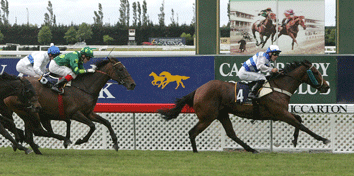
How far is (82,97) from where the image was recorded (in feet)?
23.9

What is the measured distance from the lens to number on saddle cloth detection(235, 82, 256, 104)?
24.1 ft

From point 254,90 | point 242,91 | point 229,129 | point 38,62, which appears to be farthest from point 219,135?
point 38,62

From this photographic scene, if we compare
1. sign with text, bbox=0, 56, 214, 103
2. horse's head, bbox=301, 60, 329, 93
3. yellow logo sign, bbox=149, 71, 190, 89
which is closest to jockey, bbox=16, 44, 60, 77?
sign with text, bbox=0, 56, 214, 103

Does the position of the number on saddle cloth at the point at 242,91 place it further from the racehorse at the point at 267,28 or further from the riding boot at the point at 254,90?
the racehorse at the point at 267,28

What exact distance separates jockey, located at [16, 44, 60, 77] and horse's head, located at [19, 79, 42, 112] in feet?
3.57

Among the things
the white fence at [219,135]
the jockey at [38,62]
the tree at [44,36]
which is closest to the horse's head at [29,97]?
the jockey at [38,62]

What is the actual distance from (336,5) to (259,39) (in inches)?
64.2

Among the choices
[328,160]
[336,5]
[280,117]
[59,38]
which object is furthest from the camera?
[59,38]

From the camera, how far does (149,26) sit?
53688 mm

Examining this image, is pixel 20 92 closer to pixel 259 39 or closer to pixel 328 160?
pixel 328 160

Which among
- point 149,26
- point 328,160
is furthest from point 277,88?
point 149,26

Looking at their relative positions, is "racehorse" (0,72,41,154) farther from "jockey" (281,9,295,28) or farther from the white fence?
"jockey" (281,9,295,28)

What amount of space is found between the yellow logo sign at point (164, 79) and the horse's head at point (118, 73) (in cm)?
337

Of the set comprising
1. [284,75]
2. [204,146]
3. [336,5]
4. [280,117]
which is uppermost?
[336,5]
